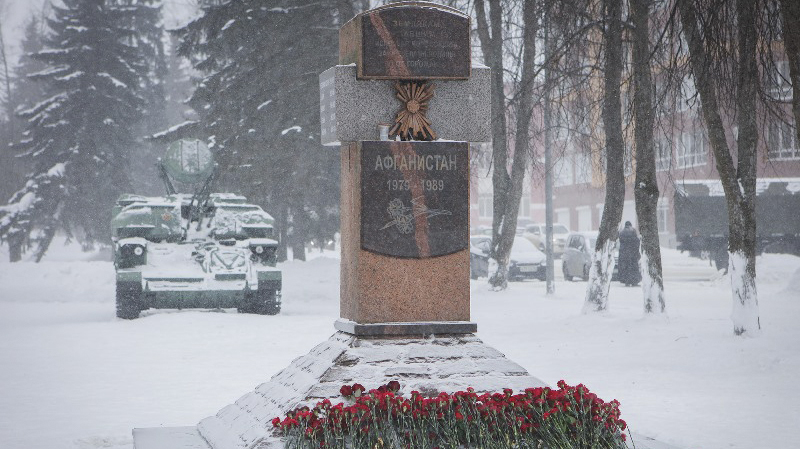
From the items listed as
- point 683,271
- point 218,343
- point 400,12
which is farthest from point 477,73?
point 683,271

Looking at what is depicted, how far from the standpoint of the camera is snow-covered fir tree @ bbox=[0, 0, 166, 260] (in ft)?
116

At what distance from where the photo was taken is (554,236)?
41500mm

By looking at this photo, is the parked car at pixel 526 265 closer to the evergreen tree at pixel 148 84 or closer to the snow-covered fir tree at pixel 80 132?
the snow-covered fir tree at pixel 80 132

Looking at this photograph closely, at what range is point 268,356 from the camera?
12070 millimetres

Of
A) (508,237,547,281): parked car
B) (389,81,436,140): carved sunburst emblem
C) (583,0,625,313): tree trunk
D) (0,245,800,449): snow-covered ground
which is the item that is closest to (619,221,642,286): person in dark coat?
(508,237,547,281): parked car

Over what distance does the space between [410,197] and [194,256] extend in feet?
33.4

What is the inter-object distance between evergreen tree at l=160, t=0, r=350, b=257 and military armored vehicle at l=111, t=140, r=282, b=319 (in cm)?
776

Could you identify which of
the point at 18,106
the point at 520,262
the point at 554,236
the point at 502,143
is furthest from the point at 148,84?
the point at 502,143

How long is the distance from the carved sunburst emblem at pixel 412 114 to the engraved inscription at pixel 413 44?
14 centimetres

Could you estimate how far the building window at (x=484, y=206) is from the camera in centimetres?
7381

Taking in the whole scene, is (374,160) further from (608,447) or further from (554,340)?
(554,340)

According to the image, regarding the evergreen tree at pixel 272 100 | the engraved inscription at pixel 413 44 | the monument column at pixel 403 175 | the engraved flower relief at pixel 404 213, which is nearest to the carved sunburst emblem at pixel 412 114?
the monument column at pixel 403 175

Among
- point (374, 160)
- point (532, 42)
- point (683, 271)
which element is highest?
point (532, 42)

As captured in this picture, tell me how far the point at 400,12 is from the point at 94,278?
1911 centimetres
